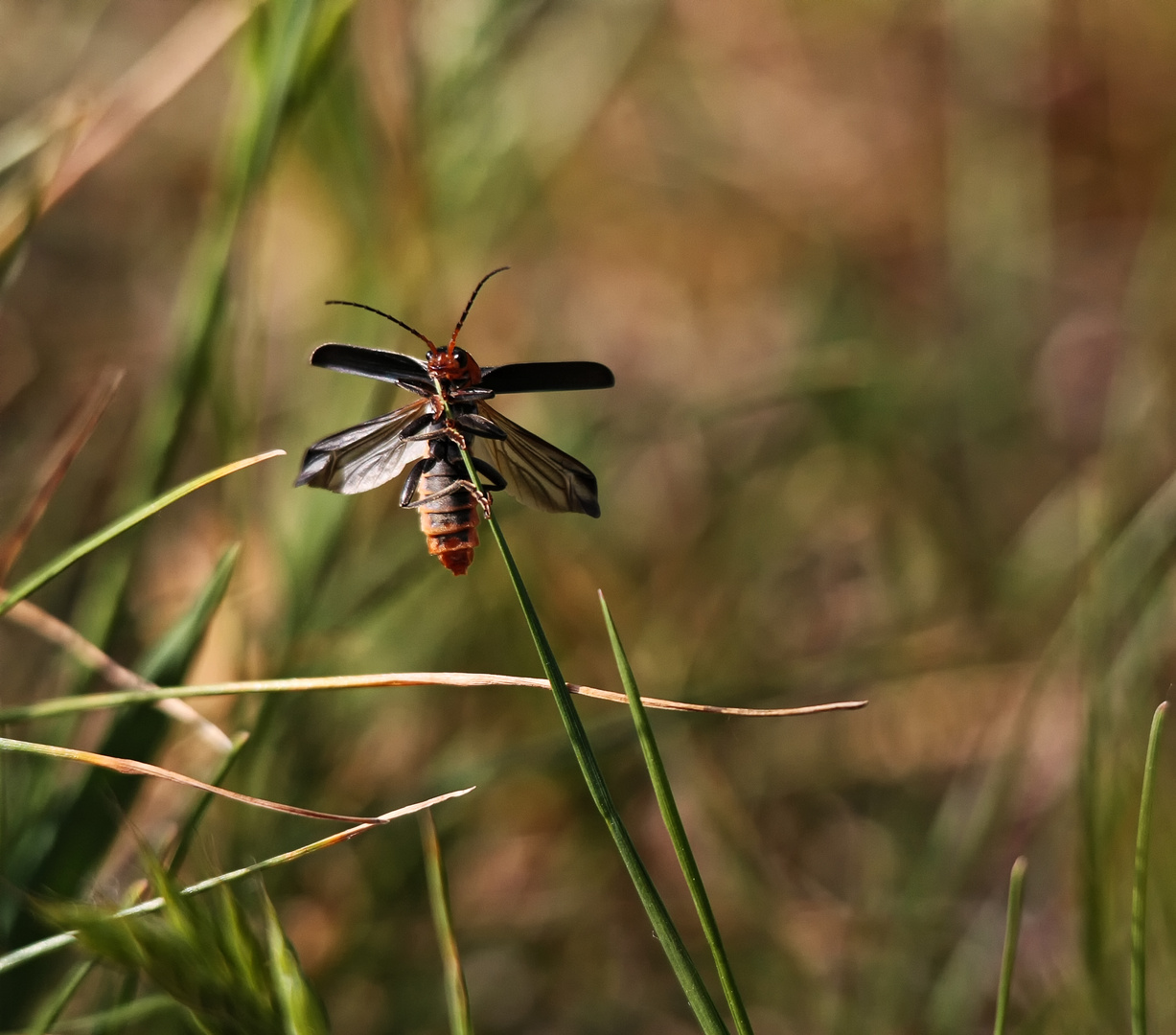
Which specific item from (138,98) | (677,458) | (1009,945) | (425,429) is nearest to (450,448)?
(425,429)

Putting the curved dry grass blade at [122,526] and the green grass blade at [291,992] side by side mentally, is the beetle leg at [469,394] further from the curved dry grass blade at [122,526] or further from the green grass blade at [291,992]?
the green grass blade at [291,992]

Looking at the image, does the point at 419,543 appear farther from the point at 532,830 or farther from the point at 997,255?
the point at 997,255

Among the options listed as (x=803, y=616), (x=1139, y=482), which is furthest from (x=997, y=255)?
(x=803, y=616)

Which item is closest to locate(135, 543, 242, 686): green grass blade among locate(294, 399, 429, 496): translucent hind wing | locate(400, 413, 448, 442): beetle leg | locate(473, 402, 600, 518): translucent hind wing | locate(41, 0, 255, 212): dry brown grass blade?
locate(294, 399, 429, 496): translucent hind wing

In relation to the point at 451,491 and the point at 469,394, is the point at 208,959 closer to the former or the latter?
the point at 451,491

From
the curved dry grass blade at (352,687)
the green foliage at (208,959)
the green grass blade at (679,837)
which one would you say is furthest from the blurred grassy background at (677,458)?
the green grass blade at (679,837)
